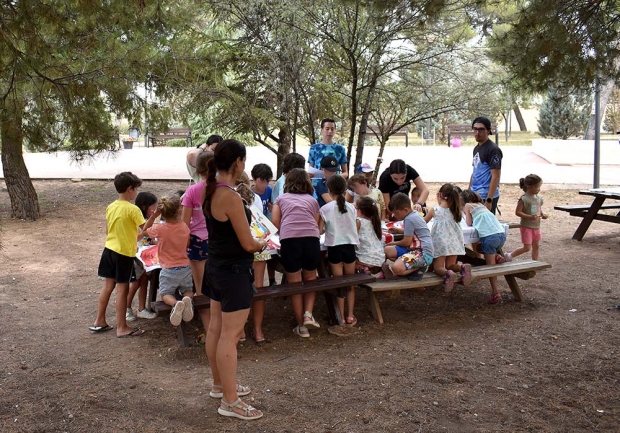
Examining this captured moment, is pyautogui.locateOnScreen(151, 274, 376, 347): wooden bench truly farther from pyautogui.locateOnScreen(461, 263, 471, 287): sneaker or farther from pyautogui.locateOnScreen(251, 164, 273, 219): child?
pyautogui.locateOnScreen(251, 164, 273, 219): child

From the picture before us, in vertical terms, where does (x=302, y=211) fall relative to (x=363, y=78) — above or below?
below

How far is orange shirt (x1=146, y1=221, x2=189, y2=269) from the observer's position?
4922mm

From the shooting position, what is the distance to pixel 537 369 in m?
4.37

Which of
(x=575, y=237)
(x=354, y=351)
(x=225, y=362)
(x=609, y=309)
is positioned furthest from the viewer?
(x=575, y=237)

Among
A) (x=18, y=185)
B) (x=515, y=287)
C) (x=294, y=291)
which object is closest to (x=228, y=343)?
(x=294, y=291)

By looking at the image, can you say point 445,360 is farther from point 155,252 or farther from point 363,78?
point 363,78

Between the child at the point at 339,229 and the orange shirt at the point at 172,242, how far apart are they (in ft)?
3.66

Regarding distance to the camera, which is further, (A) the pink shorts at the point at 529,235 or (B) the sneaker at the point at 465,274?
(A) the pink shorts at the point at 529,235

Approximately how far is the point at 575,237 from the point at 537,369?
4995 millimetres

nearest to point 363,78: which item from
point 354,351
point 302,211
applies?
point 302,211

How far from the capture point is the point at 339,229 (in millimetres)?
5223

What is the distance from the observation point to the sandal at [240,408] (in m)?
3.64

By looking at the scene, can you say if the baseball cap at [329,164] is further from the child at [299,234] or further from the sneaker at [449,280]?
the sneaker at [449,280]

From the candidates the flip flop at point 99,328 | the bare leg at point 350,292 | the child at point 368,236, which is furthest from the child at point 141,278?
the child at point 368,236
